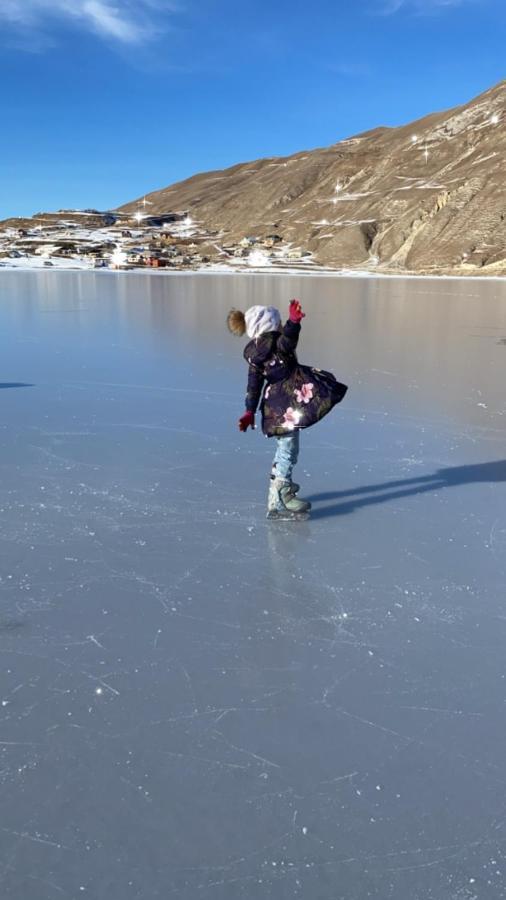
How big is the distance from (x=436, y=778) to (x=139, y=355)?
722 cm

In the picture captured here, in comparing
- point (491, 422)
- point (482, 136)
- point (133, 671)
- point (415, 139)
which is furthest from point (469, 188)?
point (133, 671)

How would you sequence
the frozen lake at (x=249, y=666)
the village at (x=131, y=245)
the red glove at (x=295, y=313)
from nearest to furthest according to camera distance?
the frozen lake at (x=249, y=666), the red glove at (x=295, y=313), the village at (x=131, y=245)

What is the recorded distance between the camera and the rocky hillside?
5278 centimetres

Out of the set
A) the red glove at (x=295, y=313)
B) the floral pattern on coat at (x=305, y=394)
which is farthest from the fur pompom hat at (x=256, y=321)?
the floral pattern on coat at (x=305, y=394)

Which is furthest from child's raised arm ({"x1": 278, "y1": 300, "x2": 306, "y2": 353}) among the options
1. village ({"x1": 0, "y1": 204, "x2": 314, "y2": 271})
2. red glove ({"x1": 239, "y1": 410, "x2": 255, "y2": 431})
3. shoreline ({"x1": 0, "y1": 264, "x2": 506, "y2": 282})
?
village ({"x1": 0, "y1": 204, "x2": 314, "y2": 271})

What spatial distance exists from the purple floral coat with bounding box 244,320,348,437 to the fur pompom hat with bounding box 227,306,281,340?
4 centimetres

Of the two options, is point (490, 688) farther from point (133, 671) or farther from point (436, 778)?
point (133, 671)

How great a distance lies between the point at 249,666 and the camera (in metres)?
2.11

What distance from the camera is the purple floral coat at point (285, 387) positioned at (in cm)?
313

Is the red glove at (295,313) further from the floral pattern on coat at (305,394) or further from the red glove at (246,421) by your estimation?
the red glove at (246,421)

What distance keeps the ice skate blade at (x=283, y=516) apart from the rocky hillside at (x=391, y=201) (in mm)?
45653

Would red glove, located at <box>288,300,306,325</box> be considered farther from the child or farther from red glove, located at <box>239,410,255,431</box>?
red glove, located at <box>239,410,255,431</box>

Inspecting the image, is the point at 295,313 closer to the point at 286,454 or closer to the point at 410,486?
the point at 286,454

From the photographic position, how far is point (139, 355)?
8.27m
